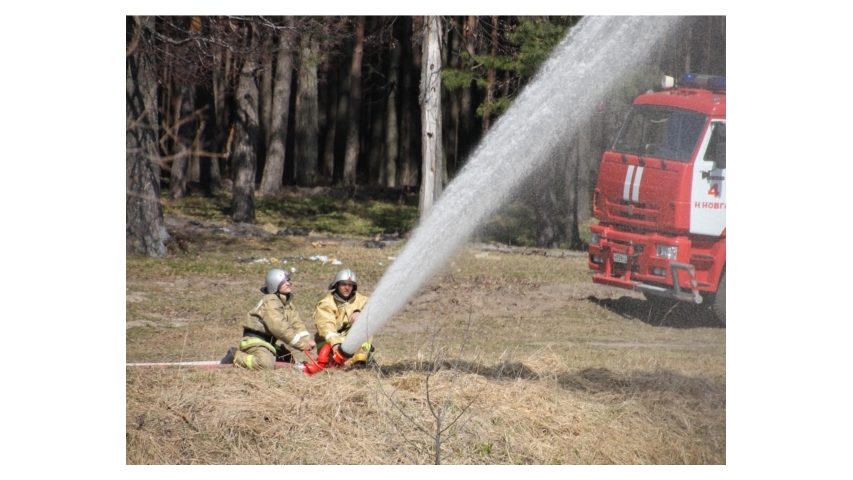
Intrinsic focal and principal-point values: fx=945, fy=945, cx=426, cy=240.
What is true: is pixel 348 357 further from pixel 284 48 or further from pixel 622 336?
pixel 284 48

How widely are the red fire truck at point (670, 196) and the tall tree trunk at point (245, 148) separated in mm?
5727

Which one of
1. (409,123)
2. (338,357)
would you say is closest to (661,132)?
(338,357)

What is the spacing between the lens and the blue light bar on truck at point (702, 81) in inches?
374

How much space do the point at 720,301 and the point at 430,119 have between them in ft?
16.7

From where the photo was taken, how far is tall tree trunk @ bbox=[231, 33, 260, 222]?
540 inches

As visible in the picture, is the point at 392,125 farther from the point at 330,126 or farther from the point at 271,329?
the point at 271,329

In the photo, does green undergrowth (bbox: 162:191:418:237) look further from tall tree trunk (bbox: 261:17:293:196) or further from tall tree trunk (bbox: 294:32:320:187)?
tall tree trunk (bbox: 294:32:320:187)

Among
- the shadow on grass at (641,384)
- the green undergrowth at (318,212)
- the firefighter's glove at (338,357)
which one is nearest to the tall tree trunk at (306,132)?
the green undergrowth at (318,212)

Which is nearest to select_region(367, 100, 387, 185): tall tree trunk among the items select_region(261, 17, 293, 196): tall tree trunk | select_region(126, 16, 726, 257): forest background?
select_region(126, 16, 726, 257): forest background

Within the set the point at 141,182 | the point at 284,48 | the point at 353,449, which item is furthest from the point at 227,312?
the point at 353,449

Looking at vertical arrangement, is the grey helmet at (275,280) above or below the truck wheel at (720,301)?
above

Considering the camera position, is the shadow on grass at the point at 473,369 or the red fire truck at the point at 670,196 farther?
the red fire truck at the point at 670,196

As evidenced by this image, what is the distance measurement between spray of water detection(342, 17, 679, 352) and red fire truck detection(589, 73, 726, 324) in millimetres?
633

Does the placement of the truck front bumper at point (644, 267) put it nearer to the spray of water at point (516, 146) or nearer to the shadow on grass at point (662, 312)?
the shadow on grass at point (662, 312)
